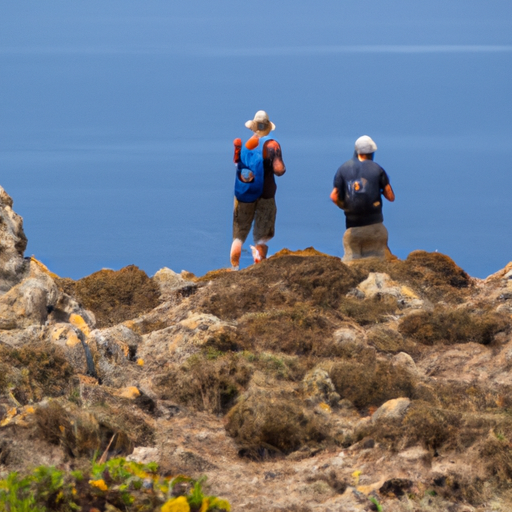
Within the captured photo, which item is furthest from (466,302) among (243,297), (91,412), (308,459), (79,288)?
(91,412)

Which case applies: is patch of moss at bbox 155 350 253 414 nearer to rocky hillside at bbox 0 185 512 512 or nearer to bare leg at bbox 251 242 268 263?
rocky hillside at bbox 0 185 512 512

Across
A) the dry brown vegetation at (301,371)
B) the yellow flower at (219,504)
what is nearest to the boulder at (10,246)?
the dry brown vegetation at (301,371)

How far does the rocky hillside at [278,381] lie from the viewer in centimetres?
695

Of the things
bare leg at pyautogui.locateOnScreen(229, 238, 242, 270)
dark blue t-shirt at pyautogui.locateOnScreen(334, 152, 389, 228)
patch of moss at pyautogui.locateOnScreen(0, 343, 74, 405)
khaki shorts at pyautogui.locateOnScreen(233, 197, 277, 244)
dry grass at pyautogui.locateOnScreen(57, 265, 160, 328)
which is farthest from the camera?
bare leg at pyautogui.locateOnScreen(229, 238, 242, 270)

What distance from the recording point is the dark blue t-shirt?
13.9 m

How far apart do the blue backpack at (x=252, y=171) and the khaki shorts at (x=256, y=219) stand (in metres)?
0.14

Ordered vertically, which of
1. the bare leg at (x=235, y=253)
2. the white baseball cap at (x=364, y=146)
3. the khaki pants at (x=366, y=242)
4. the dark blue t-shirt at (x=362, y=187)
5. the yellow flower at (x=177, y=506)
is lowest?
the yellow flower at (x=177, y=506)

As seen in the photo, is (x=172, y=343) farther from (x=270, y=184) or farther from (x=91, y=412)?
(x=270, y=184)

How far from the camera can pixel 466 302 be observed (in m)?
12.9

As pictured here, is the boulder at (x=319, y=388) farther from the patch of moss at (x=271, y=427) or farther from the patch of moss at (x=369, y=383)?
the patch of moss at (x=271, y=427)

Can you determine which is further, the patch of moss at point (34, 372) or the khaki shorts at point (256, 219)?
the khaki shorts at point (256, 219)

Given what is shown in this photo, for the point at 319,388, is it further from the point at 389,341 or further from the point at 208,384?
the point at 389,341

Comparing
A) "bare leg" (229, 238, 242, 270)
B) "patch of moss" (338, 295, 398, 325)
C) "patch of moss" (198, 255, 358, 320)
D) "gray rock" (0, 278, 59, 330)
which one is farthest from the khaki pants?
"gray rock" (0, 278, 59, 330)

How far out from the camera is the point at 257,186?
47.8ft
